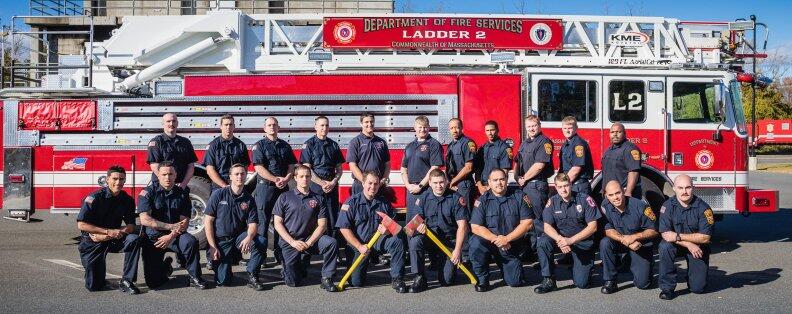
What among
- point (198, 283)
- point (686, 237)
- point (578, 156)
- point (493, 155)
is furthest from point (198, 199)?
point (686, 237)

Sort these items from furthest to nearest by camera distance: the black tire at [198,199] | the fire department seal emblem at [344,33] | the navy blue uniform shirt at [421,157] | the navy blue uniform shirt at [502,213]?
the fire department seal emblem at [344,33]
the black tire at [198,199]
the navy blue uniform shirt at [421,157]
the navy blue uniform shirt at [502,213]

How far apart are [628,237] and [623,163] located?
5.51 feet

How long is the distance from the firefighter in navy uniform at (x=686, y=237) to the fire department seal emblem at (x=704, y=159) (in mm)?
2670

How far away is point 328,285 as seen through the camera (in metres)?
6.64

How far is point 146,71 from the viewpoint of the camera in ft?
31.2

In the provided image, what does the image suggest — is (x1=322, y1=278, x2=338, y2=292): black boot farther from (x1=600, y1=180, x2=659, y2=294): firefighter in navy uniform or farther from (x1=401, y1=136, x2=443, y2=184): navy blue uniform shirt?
(x1=600, y1=180, x2=659, y2=294): firefighter in navy uniform

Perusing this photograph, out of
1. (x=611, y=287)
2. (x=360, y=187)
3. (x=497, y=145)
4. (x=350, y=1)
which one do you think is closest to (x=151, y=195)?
(x=360, y=187)

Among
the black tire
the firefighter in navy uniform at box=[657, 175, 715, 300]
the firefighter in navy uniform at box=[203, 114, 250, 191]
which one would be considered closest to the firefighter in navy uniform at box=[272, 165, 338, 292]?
the firefighter in navy uniform at box=[203, 114, 250, 191]

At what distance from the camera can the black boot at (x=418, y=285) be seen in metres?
6.59

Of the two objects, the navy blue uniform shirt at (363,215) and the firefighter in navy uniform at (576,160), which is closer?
the navy blue uniform shirt at (363,215)

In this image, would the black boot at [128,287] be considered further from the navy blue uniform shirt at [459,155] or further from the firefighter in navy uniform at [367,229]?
the navy blue uniform shirt at [459,155]

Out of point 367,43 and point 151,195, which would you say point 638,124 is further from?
point 151,195


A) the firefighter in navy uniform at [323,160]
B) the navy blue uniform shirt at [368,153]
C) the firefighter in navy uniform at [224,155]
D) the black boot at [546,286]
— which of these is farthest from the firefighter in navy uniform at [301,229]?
the black boot at [546,286]

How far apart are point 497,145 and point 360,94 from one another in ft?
6.77
